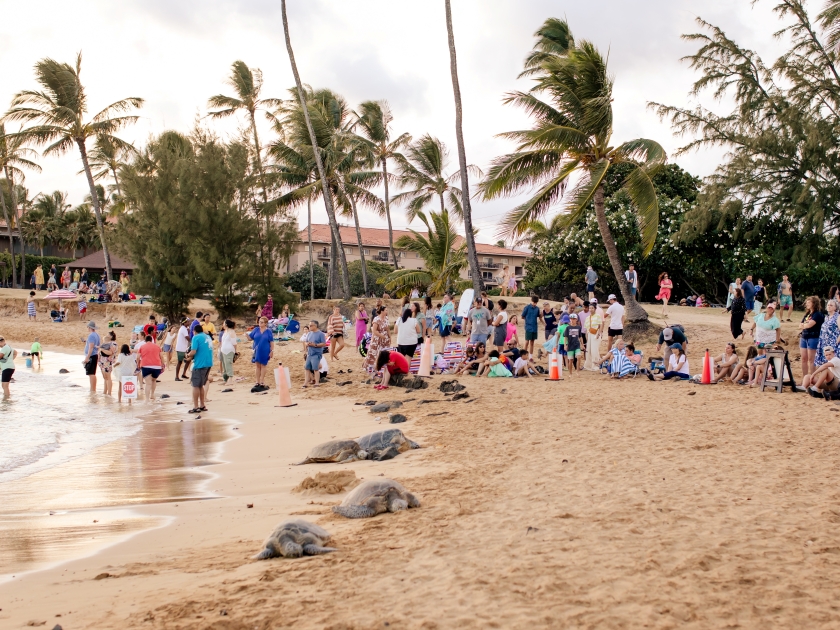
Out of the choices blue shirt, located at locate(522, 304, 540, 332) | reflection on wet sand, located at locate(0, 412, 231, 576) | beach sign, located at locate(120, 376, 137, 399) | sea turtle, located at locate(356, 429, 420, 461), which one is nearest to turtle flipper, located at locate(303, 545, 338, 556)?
reflection on wet sand, located at locate(0, 412, 231, 576)

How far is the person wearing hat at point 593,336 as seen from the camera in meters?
15.0

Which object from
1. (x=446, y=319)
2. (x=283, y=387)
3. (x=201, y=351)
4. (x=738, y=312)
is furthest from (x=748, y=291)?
(x=201, y=351)

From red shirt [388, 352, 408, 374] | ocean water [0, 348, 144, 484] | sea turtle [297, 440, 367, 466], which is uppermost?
red shirt [388, 352, 408, 374]

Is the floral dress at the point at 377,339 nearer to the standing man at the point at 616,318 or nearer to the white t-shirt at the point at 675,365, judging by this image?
the standing man at the point at 616,318

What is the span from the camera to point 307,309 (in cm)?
3017

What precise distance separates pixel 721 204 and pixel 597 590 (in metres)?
24.4

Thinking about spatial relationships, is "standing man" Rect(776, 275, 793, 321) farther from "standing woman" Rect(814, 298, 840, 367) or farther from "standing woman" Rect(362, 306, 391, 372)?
"standing woman" Rect(362, 306, 391, 372)

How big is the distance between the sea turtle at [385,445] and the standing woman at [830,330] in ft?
20.3

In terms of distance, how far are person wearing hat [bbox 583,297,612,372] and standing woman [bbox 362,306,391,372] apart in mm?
4191

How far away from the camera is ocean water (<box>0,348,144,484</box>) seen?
9594 millimetres

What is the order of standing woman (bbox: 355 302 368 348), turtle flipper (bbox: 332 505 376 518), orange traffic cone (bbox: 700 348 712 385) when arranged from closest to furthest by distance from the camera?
turtle flipper (bbox: 332 505 376 518) < orange traffic cone (bbox: 700 348 712 385) < standing woman (bbox: 355 302 368 348)

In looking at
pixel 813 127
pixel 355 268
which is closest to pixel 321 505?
pixel 813 127

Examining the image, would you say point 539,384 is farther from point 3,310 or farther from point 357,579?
point 3,310

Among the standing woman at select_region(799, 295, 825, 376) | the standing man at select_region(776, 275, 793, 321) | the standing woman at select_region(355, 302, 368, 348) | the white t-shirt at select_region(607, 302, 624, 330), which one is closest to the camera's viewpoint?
the standing woman at select_region(799, 295, 825, 376)
